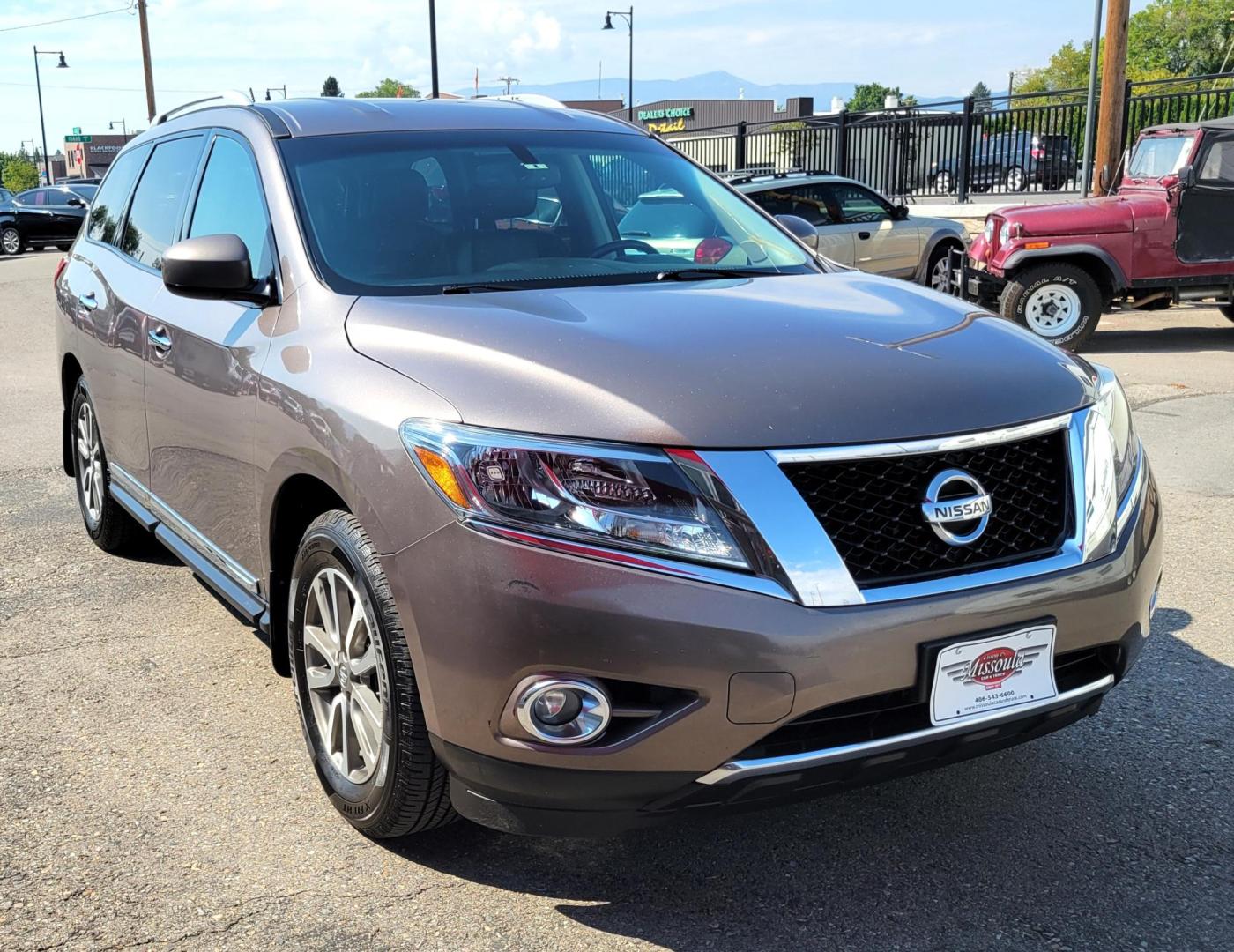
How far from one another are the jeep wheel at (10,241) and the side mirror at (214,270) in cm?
3082

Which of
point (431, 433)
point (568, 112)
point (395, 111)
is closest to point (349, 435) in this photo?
point (431, 433)

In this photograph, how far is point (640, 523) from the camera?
2.40 metres

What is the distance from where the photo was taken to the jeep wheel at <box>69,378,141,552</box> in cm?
537

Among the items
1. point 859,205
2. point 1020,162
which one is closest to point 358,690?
point 859,205

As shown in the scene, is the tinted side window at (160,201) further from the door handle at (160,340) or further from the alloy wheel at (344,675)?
the alloy wheel at (344,675)

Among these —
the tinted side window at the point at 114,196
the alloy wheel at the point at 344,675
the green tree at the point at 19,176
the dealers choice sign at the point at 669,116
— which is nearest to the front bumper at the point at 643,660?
the alloy wheel at the point at 344,675

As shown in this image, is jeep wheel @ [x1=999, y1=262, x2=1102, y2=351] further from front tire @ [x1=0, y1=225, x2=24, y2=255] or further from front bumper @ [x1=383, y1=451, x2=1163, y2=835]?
front tire @ [x1=0, y1=225, x2=24, y2=255]

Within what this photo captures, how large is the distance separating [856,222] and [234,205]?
1109 centimetres

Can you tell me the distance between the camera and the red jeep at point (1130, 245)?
37.4 ft

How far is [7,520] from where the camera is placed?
6289 millimetres

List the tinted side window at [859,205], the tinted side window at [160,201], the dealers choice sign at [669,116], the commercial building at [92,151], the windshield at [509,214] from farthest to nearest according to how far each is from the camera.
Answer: the commercial building at [92,151]
the dealers choice sign at [669,116]
the tinted side window at [859,205]
the tinted side window at [160,201]
the windshield at [509,214]

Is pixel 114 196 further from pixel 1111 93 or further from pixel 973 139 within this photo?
pixel 973 139

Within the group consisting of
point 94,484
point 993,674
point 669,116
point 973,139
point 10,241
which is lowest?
point 10,241

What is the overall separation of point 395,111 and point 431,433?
192 cm
